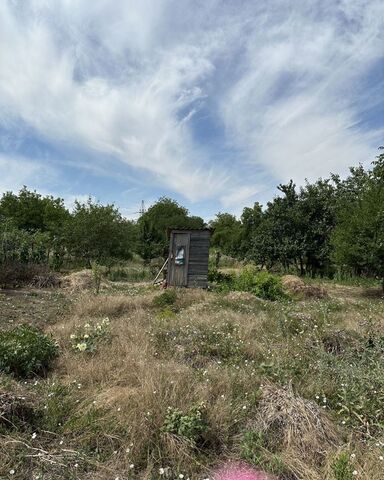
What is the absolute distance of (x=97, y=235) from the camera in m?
20.6

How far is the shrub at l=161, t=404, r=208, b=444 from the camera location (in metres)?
2.60

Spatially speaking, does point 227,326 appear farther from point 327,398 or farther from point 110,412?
point 110,412

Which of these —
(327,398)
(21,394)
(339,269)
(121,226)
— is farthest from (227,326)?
(121,226)

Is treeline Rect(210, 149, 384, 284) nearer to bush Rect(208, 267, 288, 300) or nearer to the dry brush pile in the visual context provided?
bush Rect(208, 267, 288, 300)

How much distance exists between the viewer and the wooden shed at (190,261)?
1294 centimetres

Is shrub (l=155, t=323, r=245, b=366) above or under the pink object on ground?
above

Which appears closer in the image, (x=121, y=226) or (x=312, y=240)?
(x=312, y=240)

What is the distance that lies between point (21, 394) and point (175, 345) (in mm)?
2021

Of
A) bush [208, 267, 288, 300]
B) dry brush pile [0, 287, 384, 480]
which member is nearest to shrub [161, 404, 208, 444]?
dry brush pile [0, 287, 384, 480]

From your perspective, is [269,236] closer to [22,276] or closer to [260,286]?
[260,286]

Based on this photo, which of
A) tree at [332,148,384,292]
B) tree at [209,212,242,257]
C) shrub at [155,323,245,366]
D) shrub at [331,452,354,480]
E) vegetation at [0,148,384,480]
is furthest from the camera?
tree at [209,212,242,257]

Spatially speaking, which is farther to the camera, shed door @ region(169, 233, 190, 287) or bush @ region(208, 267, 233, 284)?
bush @ region(208, 267, 233, 284)

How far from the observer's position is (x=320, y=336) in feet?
16.3

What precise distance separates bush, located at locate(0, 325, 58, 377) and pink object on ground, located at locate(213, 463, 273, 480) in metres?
2.27
